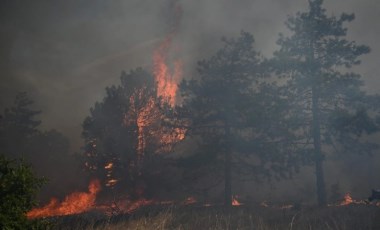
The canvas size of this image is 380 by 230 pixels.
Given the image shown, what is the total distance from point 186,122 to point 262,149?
7479mm

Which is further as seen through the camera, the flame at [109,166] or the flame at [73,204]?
the flame at [73,204]

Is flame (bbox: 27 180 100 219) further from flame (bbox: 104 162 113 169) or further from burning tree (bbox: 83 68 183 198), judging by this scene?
flame (bbox: 104 162 113 169)

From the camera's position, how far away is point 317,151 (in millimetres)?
24469

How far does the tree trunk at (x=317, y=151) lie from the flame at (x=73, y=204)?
87.5 ft

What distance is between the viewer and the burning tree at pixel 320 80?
23828mm

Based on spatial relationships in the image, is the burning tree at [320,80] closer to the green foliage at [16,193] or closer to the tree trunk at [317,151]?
the tree trunk at [317,151]

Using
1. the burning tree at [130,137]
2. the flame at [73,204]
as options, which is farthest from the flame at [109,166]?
the flame at [73,204]

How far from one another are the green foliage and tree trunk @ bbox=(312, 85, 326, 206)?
21.0 m

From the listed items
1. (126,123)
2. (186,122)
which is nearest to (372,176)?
(186,122)

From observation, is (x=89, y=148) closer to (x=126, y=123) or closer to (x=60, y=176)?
(x=126, y=123)

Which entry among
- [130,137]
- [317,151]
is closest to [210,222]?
[317,151]

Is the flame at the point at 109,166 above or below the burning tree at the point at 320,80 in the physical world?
below

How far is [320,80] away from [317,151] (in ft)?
17.2

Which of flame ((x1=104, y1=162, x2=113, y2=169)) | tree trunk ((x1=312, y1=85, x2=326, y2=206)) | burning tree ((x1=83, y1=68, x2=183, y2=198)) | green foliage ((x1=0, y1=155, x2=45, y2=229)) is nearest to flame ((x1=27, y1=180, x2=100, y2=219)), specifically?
burning tree ((x1=83, y1=68, x2=183, y2=198))
